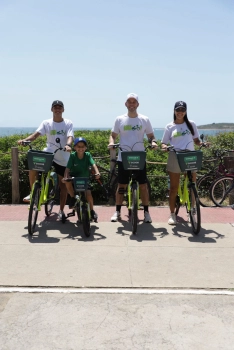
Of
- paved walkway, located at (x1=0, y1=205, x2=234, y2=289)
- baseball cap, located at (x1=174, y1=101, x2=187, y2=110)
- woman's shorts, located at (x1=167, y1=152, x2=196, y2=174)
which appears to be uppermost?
baseball cap, located at (x1=174, y1=101, x2=187, y2=110)

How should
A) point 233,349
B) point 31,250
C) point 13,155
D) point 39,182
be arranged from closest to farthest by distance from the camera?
point 233,349 < point 31,250 < point 39,182 < point 13,155

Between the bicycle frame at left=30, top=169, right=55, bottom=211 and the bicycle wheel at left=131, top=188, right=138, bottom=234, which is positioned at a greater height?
the bicycle frame at left=30, top=169, right=55, bottom=211

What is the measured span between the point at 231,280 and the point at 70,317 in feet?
5.98

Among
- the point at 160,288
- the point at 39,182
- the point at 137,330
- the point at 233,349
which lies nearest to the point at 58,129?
the point at 39,182

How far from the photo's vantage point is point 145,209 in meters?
6.55

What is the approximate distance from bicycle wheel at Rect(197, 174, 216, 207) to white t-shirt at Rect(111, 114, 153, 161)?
2.93 meters

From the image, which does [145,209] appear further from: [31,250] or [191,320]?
[191,320]

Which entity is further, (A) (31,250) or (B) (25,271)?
(A) (31,250)

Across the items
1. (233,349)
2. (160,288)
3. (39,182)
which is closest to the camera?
(233,349)

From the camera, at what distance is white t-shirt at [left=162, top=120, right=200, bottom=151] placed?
6.10 m

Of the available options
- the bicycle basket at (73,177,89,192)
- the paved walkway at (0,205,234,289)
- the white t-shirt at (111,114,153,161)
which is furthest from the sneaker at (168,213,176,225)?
the bicycle basket at (73,177,89,192)

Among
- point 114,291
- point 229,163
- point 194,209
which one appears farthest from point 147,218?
point 229,163

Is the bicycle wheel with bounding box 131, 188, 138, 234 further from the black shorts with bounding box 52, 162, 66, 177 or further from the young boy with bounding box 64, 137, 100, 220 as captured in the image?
the black shorts with bounding box 52, 162, 66, 177

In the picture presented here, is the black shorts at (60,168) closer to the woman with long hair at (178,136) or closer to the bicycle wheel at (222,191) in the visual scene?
the woman with long hair at (178,136)
